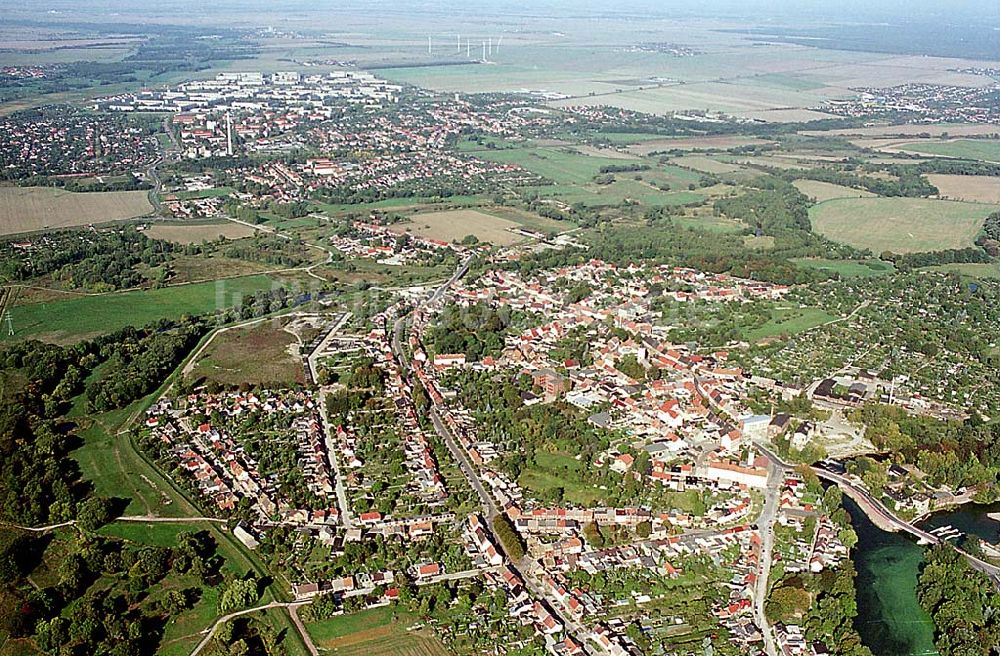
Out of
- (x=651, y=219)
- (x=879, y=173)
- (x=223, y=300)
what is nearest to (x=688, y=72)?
(x=879, y=173)

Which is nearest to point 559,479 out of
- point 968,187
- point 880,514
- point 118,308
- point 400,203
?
point 880,514

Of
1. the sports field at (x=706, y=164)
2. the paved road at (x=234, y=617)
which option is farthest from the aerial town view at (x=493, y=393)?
the sports field at (x=706, y=164)

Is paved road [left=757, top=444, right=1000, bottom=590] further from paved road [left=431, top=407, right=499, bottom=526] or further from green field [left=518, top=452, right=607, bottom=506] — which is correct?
paved road [left=431, top=407, right=499, bottom=526]

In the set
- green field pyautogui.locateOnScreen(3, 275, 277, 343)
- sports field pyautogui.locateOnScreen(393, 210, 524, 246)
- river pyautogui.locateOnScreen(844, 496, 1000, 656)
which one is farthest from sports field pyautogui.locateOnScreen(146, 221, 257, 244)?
river pyautogui.locateOnScreen(844, 496, 1000, 656)

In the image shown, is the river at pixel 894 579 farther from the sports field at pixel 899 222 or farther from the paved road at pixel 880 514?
the sports field at pixel 899 222

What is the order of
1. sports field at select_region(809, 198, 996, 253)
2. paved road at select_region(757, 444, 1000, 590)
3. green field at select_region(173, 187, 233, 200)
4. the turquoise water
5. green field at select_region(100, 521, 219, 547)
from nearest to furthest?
1. the turquoise water
2. paved road at select_region(757, 444, 1000, 590)
3. green field at select_region(100, 521, 219, 547)
4. sports field at select_region(809, 198, 996, 253)
5. green field at select_region(173, 187, 233, 200)
